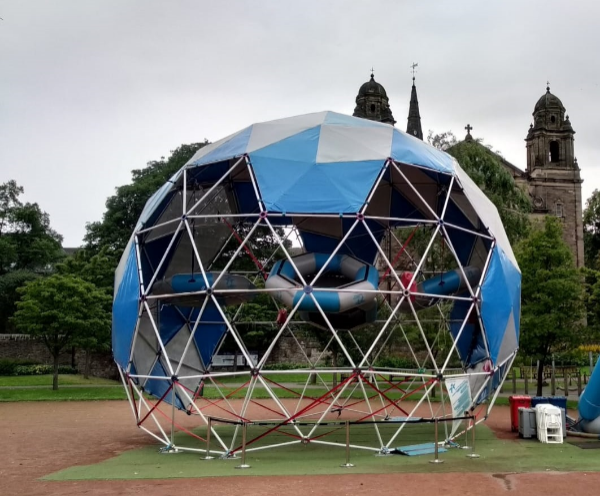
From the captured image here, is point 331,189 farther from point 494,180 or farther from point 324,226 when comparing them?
point 494,180

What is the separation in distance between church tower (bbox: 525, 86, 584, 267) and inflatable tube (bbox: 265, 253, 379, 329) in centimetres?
4735

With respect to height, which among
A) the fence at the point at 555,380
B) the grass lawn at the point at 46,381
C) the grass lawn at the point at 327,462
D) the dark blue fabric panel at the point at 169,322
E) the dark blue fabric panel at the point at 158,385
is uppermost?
the dark blue fabric panel at the point at 169,322

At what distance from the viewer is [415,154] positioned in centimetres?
1513

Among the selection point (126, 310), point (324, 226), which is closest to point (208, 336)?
point (324, 226)

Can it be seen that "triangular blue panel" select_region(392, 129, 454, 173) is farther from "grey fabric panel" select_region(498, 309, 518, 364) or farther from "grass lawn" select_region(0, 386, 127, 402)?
"grass lawn" select_region(0, 386, 127, 402)

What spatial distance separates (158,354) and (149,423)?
4897 mm

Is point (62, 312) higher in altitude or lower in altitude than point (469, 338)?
higher

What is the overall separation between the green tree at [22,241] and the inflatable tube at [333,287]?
4679cm

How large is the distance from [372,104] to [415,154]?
159ft

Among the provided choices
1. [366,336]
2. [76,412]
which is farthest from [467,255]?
[76,412]

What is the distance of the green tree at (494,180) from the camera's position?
3189 cm

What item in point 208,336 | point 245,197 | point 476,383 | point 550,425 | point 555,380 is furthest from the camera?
point 555,380

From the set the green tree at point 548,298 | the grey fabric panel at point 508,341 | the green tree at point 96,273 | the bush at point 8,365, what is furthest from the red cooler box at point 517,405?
the bush at point 8,365

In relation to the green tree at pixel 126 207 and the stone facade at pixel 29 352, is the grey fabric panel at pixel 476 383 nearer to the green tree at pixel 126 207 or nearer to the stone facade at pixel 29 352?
the stone facade at pixel 29 352
